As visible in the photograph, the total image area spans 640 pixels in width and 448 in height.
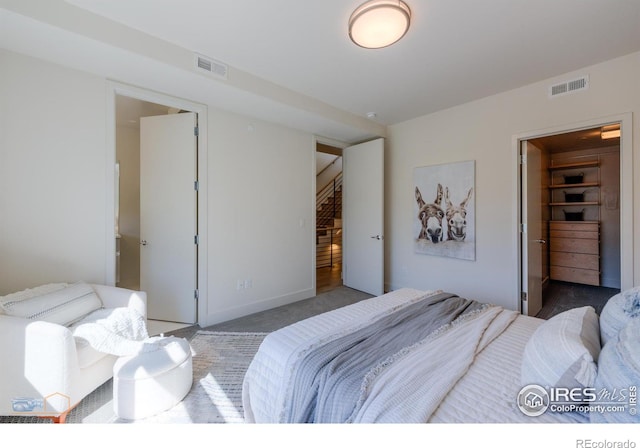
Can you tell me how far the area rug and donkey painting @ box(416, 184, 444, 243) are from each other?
269 centimetres

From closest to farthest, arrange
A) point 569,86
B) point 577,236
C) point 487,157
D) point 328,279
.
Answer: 1. point 569,86
2. point 487,157
3. point 577,236
4. point 328,279

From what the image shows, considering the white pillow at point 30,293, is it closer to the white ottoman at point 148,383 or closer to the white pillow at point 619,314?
the white ottoman at point 148,383

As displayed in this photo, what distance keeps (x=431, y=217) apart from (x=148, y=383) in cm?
352

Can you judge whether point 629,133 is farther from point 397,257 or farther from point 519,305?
point 397,257

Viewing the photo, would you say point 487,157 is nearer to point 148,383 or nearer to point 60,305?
point 148,383

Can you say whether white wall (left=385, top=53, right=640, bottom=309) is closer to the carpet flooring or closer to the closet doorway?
the closet doorway

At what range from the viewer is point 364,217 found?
4.22 m

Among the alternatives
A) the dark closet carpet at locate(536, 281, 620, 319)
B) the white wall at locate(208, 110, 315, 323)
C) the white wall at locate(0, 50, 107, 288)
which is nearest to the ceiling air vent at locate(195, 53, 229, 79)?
the white wall at locate(208, 110, 315, 323)

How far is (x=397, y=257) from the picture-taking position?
418 cm

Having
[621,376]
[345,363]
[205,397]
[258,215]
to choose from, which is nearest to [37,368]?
[205,397]

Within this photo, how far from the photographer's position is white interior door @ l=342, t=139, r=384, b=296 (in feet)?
13.0

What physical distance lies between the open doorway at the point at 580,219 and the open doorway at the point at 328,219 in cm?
348

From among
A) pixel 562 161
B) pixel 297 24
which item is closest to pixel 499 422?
pixel 297 24

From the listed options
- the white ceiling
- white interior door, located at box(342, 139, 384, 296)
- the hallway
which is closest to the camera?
the white ceiling
